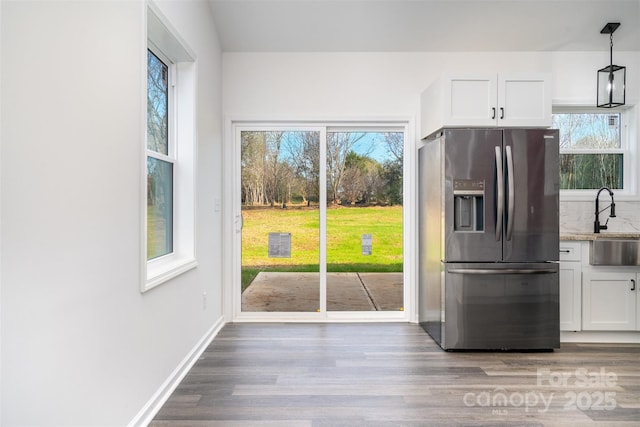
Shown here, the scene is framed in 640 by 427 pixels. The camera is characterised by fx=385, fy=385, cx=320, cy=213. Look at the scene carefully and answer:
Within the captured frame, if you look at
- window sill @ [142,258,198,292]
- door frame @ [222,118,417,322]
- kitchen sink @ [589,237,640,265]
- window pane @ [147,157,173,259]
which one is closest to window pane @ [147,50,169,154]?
window pane @ [147,157,173,259]

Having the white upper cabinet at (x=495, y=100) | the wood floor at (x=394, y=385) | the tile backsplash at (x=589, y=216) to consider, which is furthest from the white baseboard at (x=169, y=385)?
the tile backsplash at (x=589, y=216)

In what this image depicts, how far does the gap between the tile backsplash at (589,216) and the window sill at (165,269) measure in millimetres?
3325

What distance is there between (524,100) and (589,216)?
140cm

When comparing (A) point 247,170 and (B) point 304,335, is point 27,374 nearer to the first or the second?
(B) point 304,335

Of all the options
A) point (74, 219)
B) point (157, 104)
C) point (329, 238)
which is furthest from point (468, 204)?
point (74, 219)

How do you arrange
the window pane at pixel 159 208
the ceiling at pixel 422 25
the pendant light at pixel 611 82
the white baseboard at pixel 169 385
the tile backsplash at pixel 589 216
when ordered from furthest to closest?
the tile backsplash at pixel 589 216
the pendant light at pixel 611 82
the ceiling at pixel 422 25
the window pane at pixel 159 208
the white baseboard at pixel 169 385

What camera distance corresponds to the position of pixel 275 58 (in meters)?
3.72

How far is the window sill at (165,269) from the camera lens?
2.06 metres

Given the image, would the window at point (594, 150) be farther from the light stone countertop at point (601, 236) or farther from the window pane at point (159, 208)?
the window pane at point (159, 208)

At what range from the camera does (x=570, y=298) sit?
320 cm

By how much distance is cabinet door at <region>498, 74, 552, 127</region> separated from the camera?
3117 mm

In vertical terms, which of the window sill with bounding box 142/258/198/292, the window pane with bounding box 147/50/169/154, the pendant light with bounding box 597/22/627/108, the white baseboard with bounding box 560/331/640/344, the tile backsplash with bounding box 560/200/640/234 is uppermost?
the pendant light with bounding box 597/22/627/108

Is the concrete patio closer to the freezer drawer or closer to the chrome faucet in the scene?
the freezer drawer

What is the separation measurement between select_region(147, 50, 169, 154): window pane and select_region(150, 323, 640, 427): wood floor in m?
1.56
